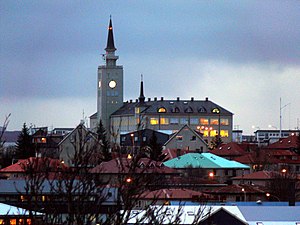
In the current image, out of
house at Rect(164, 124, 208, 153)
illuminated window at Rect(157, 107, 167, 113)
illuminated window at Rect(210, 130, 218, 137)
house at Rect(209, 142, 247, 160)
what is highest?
illuminated window at Rect(157, 107, 167, 113)

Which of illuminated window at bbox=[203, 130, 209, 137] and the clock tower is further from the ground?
the clock tower

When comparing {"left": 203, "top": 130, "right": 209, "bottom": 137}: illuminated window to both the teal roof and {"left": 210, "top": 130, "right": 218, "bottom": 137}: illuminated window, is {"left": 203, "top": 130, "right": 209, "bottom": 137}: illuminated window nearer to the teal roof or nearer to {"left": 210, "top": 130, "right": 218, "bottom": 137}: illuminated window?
{"left": 210, "top": 130, "right": 218, "bottom": 137}: illuminated window

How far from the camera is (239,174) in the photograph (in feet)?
342

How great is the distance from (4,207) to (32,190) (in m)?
31.3

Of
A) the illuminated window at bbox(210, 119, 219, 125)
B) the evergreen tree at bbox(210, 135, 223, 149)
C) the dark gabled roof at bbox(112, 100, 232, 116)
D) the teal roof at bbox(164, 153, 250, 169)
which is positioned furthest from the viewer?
the illuminated window at bbox(210, 119, 219, 125)

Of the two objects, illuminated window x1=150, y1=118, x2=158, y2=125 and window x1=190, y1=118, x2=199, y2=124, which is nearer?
illuminated window x1=150, y1=118, x2=158, y2=125

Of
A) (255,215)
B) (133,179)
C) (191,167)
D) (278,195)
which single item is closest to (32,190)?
(133,179)

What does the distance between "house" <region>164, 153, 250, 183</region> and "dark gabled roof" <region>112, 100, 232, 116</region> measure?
80079mm

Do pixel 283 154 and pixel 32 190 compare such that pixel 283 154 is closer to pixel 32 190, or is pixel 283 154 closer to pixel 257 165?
pixel 257 165

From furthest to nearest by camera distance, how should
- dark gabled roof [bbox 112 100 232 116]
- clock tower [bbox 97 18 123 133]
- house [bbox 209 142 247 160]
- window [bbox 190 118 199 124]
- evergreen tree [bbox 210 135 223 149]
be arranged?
1. clock tower [bbox 97 18 123 133]
2. window [bbox 190 118 199 124]
3. dark gabled roof [bbox 112 100 232 116]
4. evergreen tree [bbox 210 135 223 149]
5. house [bbox 209 142 247 160]

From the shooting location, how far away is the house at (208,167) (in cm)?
10025

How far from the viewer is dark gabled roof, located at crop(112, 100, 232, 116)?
18900 centimetres

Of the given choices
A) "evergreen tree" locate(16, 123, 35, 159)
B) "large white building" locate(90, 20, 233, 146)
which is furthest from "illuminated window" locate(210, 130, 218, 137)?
"evergreen tree" locate(16, 123, 35, 159)

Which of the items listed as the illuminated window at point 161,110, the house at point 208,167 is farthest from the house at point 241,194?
the illuminated window at point 161,110
